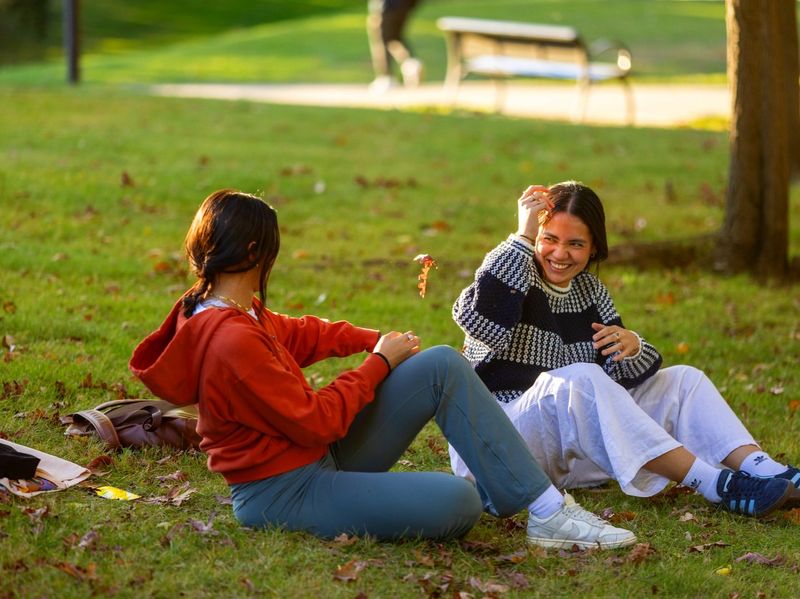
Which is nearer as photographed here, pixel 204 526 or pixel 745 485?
pixel 204 526

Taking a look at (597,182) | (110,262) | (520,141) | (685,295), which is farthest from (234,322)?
(520,141)

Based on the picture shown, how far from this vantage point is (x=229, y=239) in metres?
3.71

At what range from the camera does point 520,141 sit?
42.3 ft

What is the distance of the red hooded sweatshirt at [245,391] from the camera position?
3.65 m

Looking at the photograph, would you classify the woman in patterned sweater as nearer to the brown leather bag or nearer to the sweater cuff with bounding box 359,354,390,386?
the sweater cuff with bounding box 359,354,390,386

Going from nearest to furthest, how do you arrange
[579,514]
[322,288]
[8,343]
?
[579,514] → [8,343] → [322,288]

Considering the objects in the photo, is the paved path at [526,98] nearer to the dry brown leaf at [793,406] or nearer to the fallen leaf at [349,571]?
the dry brown leaf at [793,406]

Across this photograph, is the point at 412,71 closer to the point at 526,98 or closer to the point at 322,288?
the point at 526,98

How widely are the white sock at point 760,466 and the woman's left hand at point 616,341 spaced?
571mm

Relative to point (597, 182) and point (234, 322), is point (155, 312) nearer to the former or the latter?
point (234, 322)

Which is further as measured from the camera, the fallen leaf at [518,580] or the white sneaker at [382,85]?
the white sneaker at [382,85]

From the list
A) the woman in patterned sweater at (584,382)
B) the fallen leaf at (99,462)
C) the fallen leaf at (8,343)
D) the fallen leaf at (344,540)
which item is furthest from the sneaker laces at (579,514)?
the fallen leaf at (8,343)

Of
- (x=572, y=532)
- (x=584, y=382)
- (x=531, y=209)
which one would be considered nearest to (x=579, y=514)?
(x=572, y=532)

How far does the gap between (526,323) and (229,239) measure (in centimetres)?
137
